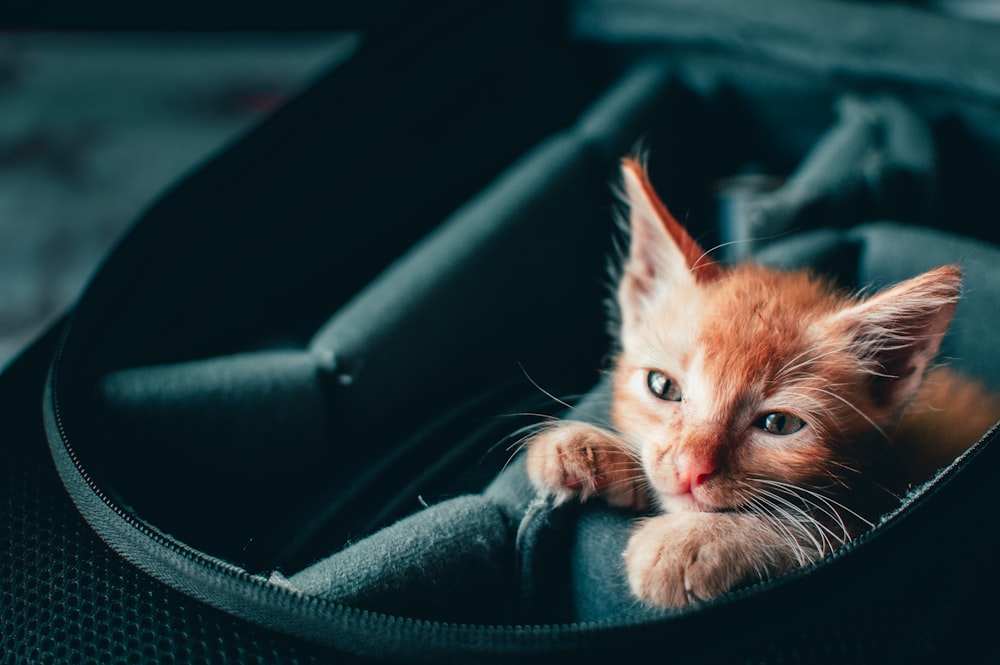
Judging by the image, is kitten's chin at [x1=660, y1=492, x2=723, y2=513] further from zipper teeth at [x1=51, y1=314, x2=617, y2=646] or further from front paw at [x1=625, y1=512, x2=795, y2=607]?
zipper teeth at [x1=51, y1=314, x2=617, y2=646]

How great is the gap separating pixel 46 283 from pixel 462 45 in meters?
1.06

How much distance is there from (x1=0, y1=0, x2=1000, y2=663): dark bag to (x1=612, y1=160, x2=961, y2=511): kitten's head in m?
0.09

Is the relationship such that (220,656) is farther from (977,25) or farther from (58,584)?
(977,25)

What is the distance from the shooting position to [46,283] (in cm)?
170

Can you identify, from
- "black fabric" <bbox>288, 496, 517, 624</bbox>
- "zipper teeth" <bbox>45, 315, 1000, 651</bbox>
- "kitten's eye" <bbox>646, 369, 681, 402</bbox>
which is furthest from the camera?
"kitten's eye" <bbox>646, 369, 681, 402</bbox>

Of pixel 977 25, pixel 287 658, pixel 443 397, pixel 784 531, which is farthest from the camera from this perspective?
pixel 977 25

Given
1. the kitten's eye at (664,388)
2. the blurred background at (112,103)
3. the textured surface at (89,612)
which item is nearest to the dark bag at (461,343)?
the textured surface at (89,612)

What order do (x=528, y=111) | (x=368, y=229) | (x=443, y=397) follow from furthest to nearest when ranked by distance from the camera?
(x=528, y=111)
(x=368, y=229)
(x=443, y=397)

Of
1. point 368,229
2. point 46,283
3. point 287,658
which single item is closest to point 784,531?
point 287,658

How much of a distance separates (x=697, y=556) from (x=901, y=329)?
303mm

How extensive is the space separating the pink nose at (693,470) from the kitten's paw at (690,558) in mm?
29

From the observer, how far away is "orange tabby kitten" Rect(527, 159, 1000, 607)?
24.9 inches

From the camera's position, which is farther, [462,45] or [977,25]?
[462,45]

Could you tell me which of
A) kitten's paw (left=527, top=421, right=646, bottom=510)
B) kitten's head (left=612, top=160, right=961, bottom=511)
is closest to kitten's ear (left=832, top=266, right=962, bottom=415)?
kitten's head (left=612, top=160, right=961, bottom=511)
